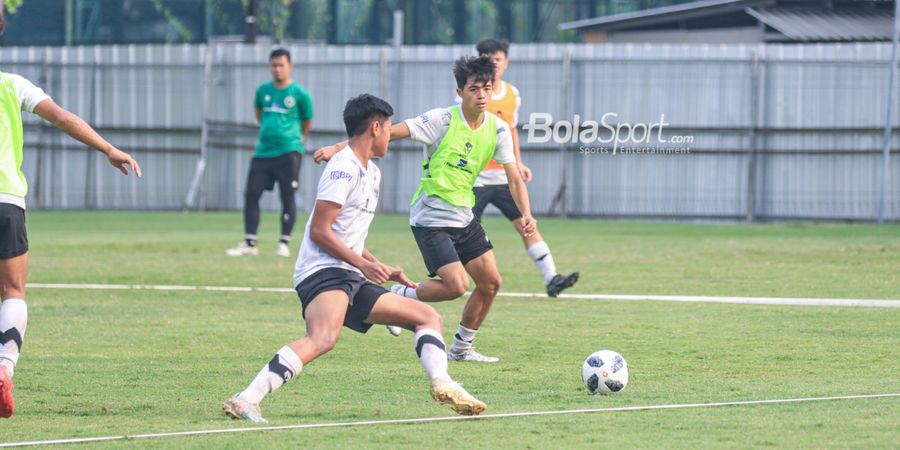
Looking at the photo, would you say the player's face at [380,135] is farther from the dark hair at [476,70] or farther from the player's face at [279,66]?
the player's face at [279,66]

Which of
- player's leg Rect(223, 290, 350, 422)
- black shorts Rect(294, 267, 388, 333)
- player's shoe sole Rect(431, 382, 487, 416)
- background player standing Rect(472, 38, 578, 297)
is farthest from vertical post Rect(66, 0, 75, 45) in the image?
player's shoe sole Rect(431, 382, 487, 416)

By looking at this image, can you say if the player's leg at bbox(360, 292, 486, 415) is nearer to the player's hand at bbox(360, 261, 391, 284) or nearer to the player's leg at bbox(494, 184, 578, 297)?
the player's hand at bbox(360, 261, 391, 284)

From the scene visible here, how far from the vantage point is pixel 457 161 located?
957 centimetres

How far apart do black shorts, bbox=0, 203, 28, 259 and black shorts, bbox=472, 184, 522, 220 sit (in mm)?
5466

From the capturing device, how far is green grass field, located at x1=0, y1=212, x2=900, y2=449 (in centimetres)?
682

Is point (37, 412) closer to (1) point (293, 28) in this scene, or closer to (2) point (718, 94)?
(2) point (718, 94)

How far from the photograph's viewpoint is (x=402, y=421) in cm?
709

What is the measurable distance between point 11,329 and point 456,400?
237cm

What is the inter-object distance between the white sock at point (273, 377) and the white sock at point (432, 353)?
63 centimetres

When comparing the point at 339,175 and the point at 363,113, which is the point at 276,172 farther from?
the point at 339,175

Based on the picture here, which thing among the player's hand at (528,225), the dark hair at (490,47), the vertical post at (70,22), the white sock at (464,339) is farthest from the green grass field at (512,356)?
the vertical post at (70,22)

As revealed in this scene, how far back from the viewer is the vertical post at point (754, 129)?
86.3 feet

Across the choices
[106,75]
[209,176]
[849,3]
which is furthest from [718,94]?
[106,75]

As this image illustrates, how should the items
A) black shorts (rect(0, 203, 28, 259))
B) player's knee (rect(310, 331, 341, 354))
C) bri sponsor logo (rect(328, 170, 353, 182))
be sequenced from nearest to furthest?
player's knee (rect(310, 331, 341, 354)) → bri sponsor logo (rect(328, 170, 353, 182)) → black shorts (rect(0, 203, 28, 259))
